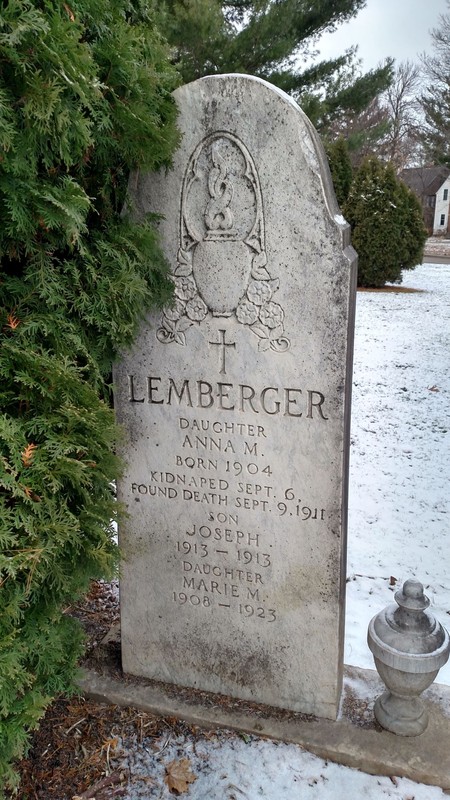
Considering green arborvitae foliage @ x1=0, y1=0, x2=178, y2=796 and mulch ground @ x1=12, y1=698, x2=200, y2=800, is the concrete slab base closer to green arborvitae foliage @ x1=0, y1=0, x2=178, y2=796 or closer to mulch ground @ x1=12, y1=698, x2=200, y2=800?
mulch ground @ x1=12, y1=698, x2=200, y2=800

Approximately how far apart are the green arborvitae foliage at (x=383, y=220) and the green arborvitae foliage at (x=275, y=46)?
1.83m

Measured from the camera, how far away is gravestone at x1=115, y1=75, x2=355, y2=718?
2.46m

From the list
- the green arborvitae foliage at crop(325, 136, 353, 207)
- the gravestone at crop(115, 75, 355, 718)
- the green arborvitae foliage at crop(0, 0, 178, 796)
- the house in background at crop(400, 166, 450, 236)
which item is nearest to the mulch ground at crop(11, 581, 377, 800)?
the gravestone at crop(115, 75, 355, 718)

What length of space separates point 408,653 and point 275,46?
12.8 metres

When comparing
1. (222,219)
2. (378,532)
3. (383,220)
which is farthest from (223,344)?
(383,220)

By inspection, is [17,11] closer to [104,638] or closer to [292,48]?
[104,638]

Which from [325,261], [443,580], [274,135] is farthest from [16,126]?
[443,580]

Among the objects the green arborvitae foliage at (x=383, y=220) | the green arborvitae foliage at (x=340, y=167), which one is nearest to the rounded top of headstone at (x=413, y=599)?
the green arborvitae foliage at (x=383, y=220)

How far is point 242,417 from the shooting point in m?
2.72

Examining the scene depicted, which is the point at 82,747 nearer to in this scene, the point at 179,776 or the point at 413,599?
the point at 179,776

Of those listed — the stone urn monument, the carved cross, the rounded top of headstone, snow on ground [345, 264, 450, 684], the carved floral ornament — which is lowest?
snow on ground [345, 264, 450, 684]

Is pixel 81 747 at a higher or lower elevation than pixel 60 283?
lower

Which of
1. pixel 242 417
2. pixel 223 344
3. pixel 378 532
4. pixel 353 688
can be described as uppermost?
pixel 223 344

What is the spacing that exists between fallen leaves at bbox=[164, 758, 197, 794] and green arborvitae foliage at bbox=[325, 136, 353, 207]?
16.9m
